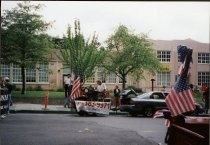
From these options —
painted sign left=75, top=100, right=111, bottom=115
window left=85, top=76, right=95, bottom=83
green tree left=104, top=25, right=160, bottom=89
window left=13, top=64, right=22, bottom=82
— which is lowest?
painted sign left=75, top=100, right=111, bottom=115

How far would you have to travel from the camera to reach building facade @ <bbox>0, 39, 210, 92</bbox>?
44344 mm

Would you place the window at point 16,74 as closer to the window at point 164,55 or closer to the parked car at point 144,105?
the window at point 164,55

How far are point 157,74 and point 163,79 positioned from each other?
4.41ft

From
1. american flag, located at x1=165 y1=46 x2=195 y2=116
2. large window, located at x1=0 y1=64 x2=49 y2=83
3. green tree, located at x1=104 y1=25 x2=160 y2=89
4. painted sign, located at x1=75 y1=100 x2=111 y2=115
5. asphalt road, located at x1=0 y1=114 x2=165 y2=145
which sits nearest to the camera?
american flag, located at x1=165 y1=46 x2=195 y2=116

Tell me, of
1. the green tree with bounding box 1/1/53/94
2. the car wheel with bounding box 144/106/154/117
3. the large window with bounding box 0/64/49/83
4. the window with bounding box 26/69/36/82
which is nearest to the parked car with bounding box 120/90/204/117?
the car wheel with bounding box 144/106/154/117

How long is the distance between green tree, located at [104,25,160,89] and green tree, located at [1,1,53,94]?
10.6 metres

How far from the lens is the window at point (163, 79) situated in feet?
175

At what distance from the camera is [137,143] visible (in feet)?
35.9

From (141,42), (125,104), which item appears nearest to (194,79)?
(141,42)

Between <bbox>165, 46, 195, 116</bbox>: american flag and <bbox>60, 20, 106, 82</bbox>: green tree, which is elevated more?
<bbox>60, 20, 106, 82</bbox>: green tree

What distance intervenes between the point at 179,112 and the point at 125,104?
15.1 meters

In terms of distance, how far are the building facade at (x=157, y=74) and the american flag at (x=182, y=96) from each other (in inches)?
1472

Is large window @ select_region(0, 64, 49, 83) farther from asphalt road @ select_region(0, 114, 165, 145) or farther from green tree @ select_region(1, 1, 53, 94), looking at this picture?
asphalt road @ select_region(0, 114, 165, 145)

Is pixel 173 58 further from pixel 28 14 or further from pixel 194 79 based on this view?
pixel 28 14
